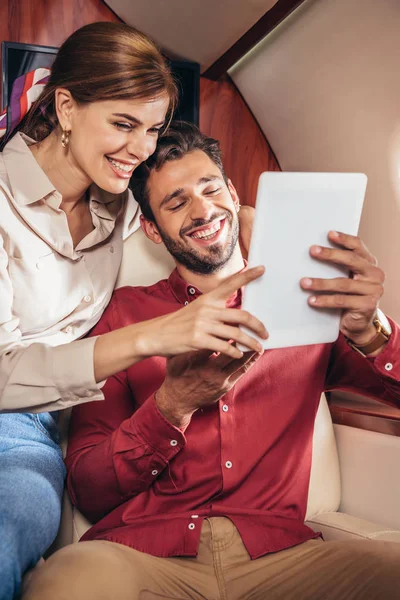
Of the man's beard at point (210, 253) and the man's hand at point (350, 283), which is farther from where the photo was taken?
the man's beard at point (210, 253)

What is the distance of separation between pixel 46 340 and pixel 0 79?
1.14 m

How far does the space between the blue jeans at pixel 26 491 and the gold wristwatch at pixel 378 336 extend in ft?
2.20

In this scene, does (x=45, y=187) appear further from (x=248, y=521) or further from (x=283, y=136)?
(x=283, y=136)

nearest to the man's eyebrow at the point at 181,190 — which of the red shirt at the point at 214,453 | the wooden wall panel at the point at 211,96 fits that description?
the red shirt at the point at 214,453

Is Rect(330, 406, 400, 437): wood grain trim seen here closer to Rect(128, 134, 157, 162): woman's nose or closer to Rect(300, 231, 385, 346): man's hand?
Rect(300, 231, 385, 346): man's hand

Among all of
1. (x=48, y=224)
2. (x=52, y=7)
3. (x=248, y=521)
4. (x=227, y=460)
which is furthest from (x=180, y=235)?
(x=52, y=7)

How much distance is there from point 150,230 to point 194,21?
3.18ft

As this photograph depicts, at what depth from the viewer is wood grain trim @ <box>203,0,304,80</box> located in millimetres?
2156

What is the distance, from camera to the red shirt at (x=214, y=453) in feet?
4.43

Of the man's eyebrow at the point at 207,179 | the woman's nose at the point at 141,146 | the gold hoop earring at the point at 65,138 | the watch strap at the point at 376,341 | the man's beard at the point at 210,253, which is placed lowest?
the man's beard at the point at 210,253

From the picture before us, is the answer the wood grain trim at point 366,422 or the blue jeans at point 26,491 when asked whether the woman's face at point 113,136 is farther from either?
the wood grain trim at point 366,422

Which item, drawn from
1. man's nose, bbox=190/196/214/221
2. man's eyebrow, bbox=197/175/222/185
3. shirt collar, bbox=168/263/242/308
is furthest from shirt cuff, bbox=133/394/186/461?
man's eyebrow, bbox=197/175/222/185

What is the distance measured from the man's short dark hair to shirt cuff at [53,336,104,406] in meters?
0.65

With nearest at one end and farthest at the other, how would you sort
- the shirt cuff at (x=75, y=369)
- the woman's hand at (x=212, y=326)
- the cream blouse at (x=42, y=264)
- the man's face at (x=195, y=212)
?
the woman's hand at (x=212, y=326) → the shirt cuff at (x=75, y=369) → the cream blouse at (x=42, y=264) → the man's face at (x=195, y=212)
